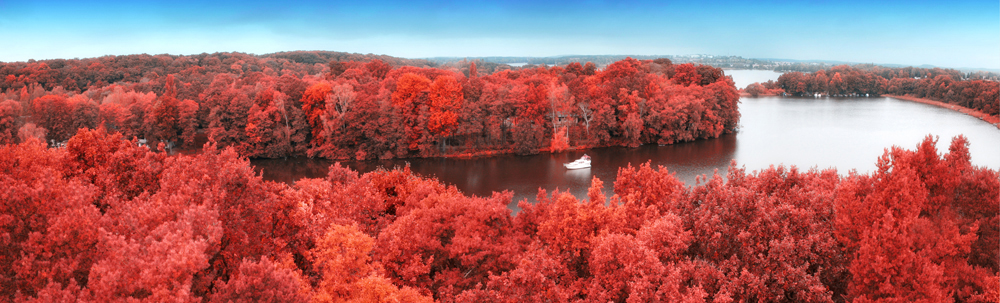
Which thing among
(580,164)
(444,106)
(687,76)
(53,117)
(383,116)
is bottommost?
(580,164)

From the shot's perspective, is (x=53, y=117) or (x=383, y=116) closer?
(x=53, y=117)

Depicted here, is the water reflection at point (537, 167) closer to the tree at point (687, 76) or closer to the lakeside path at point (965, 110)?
the tree at point (687, 76)

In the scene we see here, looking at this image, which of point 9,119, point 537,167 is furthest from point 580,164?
point 9,119

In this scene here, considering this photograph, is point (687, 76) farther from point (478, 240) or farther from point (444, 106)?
point (478, 240)

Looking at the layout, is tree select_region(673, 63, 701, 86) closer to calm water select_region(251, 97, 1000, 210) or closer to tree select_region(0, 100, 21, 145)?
calm water select_region(251, 97, 1000, 210)

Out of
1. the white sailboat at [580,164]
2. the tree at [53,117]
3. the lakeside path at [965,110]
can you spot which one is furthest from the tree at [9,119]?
the lakeside path at [965,110]

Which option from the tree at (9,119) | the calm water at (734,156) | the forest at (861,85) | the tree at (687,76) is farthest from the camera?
the forest at (861,85)

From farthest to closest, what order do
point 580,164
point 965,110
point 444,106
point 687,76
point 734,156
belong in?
1. point 965,110
2. point 687,76
3. point 444,106
4. point 734,156
5. point 580,164

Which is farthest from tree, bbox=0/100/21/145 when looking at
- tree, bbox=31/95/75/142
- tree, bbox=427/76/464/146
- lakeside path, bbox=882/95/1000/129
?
lakeside path, bbox=882/95/1000/129
